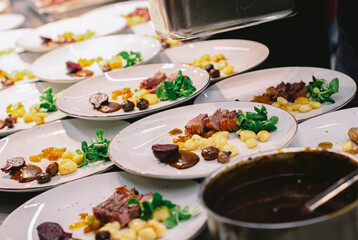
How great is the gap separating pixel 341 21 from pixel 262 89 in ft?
2.21

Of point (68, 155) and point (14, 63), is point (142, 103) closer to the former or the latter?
point (68, 155)

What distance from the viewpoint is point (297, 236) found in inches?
28.8

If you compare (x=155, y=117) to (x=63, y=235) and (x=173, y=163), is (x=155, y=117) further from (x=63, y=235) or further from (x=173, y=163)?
(x=63, y=235)

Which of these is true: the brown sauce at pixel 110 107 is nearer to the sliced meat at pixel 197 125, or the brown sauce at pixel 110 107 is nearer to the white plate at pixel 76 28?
the sliced meat at pixel 197 125

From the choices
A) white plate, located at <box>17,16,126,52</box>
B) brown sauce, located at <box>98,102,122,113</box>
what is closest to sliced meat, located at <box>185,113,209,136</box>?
brown sauce, located at <box>98,102,122,113</box>

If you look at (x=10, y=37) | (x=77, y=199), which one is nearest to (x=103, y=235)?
(x=77, y=199)

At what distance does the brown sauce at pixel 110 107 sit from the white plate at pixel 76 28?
1.26 m

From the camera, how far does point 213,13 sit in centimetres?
131

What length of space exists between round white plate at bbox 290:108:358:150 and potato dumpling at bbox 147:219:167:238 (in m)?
0.50

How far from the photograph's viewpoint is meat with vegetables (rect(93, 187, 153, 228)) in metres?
1.18

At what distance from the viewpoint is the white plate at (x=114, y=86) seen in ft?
5.81

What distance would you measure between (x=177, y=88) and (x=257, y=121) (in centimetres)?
46

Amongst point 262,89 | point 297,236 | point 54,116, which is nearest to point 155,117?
point 262,89

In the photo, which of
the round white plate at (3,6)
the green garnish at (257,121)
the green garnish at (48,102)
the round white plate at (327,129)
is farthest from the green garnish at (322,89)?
the round white plate at (3,6)
